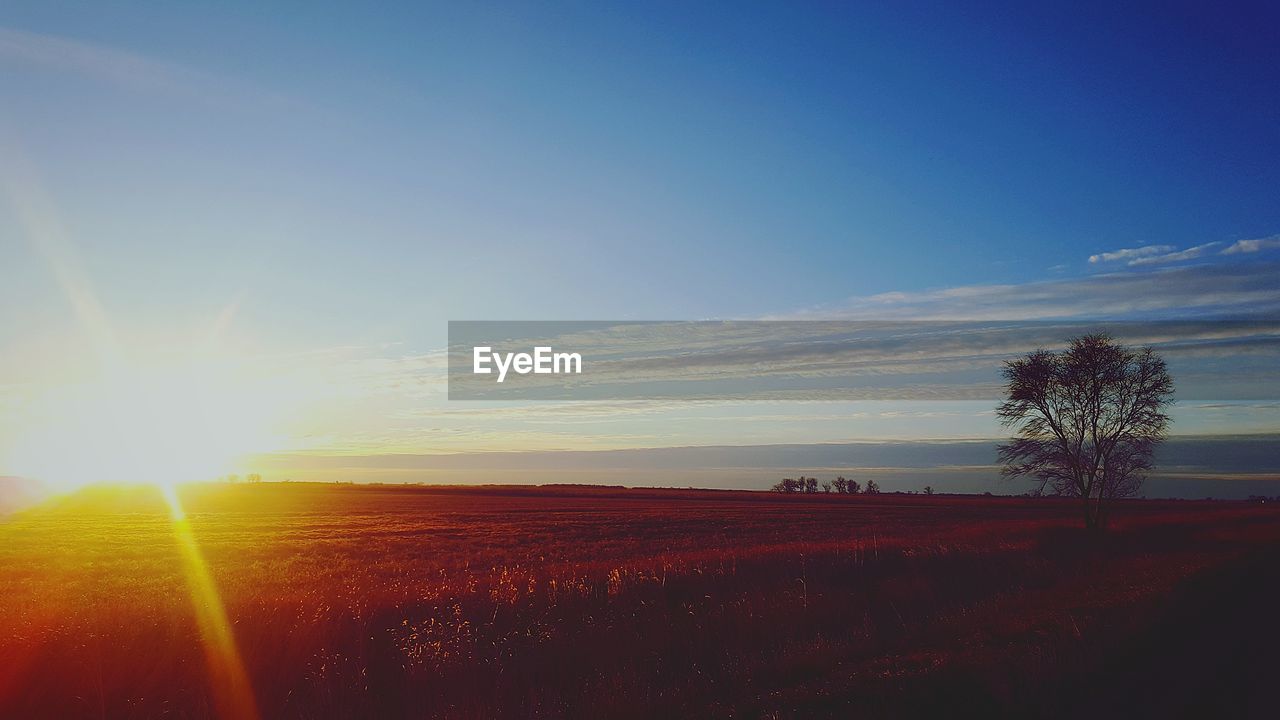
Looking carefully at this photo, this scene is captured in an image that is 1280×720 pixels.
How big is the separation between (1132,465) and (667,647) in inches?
1215

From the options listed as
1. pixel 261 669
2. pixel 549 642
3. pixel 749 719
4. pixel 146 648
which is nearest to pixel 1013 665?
pixel 749 719

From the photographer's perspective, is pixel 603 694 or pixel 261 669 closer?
pixel 603 694

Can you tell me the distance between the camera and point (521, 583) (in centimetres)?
1597

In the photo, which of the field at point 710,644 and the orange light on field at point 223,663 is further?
the orange light on field at point 223,663

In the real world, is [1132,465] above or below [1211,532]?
above

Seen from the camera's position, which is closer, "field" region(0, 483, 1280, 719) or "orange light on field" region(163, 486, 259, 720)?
"field" region(0, 483, 1280, 719)

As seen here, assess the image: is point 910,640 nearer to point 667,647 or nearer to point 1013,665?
point 1013,665

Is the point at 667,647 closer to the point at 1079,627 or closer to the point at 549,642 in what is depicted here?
the point at 549,642

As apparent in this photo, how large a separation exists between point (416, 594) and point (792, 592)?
735 centimetres

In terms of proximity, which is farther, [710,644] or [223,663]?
[710,644]

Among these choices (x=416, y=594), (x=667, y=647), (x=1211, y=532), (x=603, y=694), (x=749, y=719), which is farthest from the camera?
(x=1211, y=532)

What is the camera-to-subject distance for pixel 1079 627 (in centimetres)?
1046

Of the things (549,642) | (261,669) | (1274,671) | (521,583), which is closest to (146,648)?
(261,669)

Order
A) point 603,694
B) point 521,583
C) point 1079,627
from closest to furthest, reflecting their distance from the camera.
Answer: point 603,694 → point 1079,627 → point 521,583
